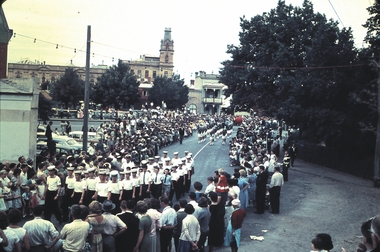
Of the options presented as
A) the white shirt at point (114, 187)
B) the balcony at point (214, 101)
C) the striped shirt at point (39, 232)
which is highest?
the balcony at point (214, 101)

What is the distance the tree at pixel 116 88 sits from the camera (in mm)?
79000

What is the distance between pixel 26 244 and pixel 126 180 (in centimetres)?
742

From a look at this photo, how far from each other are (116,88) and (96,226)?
7193 centimetres

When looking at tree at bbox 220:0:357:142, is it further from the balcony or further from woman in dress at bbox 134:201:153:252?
the balcony

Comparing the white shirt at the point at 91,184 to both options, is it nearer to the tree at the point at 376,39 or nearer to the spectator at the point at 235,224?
the spectator at the point at 235,224

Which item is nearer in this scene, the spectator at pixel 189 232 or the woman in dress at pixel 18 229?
the woman in dress at pixel 18 229

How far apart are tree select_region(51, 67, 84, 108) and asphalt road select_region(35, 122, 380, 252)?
47.7 metres

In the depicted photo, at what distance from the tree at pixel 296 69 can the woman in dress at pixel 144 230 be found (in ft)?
75.0

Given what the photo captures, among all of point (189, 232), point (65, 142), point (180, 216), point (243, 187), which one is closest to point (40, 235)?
point (189, 232)

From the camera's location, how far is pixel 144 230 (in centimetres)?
924

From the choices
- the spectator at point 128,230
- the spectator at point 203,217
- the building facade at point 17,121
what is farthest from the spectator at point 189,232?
the building facade at point 17,121

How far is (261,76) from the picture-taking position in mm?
42031

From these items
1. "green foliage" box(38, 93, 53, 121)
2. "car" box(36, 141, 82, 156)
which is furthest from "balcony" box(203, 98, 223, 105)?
"car" box(36, 141, 82, 156)

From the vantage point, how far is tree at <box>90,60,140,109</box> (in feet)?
259
